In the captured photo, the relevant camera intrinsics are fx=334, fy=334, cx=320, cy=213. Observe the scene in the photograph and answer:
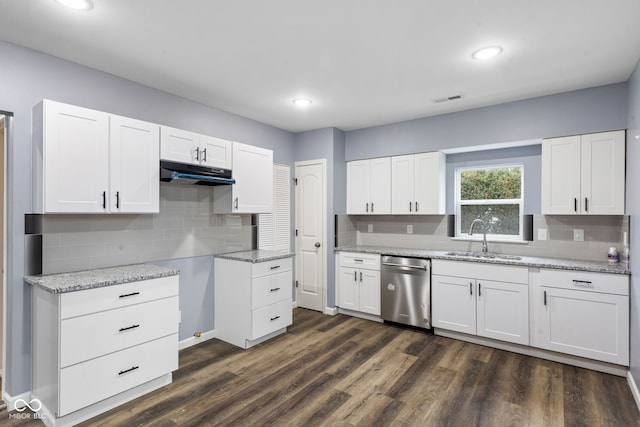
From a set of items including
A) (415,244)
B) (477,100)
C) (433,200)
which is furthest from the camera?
(415,244)

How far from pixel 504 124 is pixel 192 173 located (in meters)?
3.33

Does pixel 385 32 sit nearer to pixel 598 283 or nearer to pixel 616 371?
pixel 598 283

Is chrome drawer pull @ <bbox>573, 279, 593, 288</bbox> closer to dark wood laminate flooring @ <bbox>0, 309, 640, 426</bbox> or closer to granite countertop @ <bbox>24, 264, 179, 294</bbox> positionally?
dark wood laminate flooring @ <bbox>0, 309, 640, 426</bbox>

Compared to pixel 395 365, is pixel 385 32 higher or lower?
higher

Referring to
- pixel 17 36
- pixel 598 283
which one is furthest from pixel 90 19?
pixel 598 283

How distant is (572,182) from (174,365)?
13.2ft

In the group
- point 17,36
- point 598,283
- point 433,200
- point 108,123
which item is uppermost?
point 17,36

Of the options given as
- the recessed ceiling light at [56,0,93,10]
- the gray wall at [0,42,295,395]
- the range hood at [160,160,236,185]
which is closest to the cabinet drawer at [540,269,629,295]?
the range hood at [160,160,236,185]

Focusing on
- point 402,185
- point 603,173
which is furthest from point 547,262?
point 402,185

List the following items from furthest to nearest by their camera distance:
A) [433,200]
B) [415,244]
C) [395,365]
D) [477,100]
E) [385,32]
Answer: [415,244] → [433,200] → [477,100] → [395,365] → [385,32]

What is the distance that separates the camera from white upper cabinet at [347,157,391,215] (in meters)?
4.54

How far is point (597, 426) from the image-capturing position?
221cm

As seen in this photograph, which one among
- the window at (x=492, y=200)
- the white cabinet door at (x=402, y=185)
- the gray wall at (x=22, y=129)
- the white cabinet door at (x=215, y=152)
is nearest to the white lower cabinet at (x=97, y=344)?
the gray wall at (x=22, y=129)

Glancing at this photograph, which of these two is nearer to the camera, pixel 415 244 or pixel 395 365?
pixel 395 365
